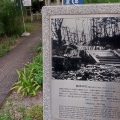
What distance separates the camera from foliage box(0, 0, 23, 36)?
12.2 meters

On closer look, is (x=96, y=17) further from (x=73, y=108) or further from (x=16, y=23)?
(x=16, y=23)

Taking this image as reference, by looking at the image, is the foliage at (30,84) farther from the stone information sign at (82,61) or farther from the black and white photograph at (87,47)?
the black and white photograph at (87,47)

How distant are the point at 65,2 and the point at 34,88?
1905mm

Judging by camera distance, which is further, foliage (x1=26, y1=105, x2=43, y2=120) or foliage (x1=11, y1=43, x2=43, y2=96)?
foliage (x1=11, y1=43, x2=43, y2=96)

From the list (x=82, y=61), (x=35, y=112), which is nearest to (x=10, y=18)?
(x=35, y=112)

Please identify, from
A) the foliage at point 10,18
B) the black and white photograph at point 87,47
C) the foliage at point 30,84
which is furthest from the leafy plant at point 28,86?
the foliage at point 10,18

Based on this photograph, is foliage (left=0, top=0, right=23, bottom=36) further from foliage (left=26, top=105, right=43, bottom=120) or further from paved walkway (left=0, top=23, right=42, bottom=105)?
foliage (left=26, top=105, right=43, bottom=120)

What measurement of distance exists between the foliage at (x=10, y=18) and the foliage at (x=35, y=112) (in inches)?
329

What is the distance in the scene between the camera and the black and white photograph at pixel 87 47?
2.69 m

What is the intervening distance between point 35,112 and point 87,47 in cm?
185

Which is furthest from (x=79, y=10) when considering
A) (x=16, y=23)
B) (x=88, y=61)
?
(x=16, y=23)

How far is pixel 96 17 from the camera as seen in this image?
105 inches

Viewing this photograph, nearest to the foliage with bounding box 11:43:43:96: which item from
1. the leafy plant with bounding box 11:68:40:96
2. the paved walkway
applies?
the leafy plant with bounding box 11:68:40:96

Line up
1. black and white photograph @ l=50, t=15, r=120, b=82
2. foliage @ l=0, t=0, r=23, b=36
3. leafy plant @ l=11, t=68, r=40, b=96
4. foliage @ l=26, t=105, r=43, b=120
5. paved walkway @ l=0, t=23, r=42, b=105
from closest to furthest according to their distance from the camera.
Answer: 1. black and white photograph @ l=50, t=15, r=120, b=82
2. foliage @ l=26, t=105, r=43, b=120
3. leafy plant @ l=11, t=68, r=40, b=96
4. paved walkway @ l=0, t=23, r=42, b=105
5. foliage @ l=0, t=0, r=23, b=36
